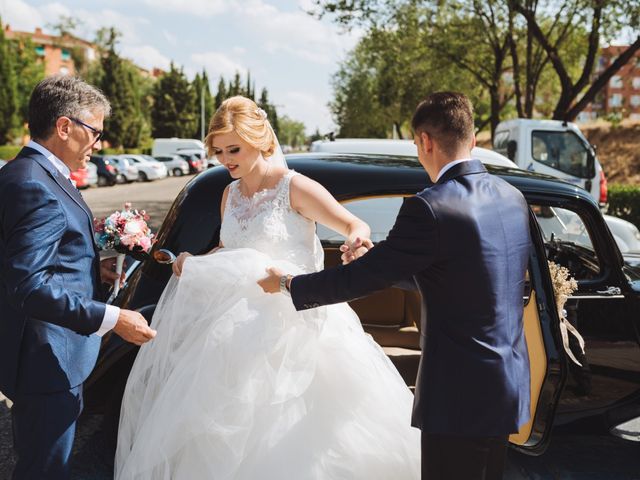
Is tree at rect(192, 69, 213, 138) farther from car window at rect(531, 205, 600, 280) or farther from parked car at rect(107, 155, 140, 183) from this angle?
car window at rect(531, 205, 600, 280)

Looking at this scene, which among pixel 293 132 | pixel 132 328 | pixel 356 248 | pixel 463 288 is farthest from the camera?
pixel 293 132

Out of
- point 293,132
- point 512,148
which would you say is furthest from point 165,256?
point 293,132

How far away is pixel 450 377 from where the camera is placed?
2.06 meters

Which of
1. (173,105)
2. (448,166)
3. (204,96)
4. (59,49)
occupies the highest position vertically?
(59,49)

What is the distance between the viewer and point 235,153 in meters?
2.80

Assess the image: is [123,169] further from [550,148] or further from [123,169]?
[550,148]

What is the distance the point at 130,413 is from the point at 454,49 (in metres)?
21.7

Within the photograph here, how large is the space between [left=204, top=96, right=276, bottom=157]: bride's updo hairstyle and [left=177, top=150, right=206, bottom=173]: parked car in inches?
1619

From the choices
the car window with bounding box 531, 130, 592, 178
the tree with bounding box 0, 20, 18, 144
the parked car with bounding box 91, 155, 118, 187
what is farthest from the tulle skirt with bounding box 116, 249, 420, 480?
the tree with bounding box 0, 20, 18, 144

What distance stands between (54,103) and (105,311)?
77cm

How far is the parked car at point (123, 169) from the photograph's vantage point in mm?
30450

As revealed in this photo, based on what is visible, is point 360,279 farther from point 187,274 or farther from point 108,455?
point 108,455

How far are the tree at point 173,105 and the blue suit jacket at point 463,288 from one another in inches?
2690

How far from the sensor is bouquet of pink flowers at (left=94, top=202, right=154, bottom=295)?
2943 millimetres
